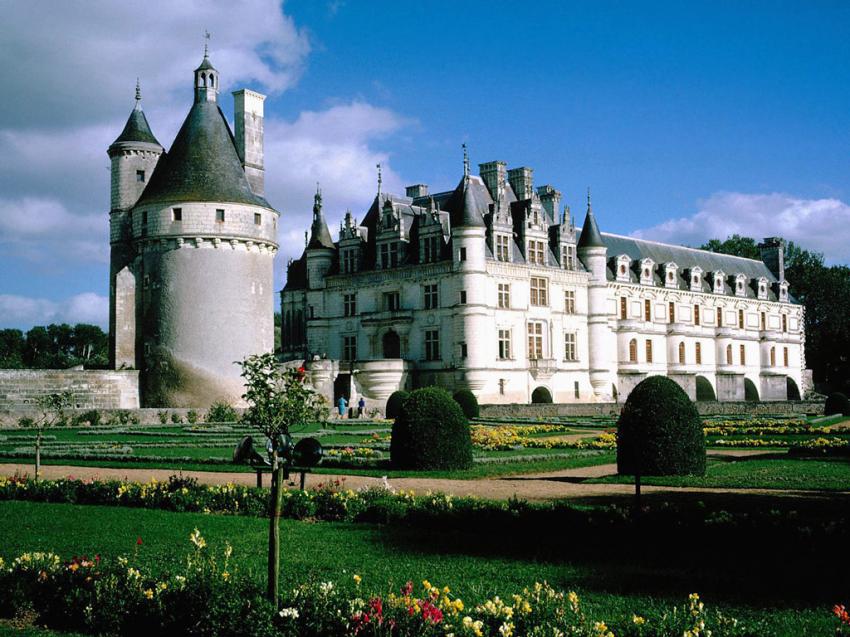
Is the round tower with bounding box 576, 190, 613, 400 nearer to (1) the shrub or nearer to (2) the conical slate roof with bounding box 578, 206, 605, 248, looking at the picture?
(2) the conical slate roof with bounding box 578, 206, 605, 248

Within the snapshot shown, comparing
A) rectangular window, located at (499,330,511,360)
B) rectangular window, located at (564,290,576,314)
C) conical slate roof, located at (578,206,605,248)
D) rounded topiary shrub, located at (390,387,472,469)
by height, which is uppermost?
conical slate roof, located at (578,206,605,248)

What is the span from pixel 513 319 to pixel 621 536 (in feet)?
121

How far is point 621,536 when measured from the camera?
32.0ft

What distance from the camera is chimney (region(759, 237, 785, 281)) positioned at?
68750 mm

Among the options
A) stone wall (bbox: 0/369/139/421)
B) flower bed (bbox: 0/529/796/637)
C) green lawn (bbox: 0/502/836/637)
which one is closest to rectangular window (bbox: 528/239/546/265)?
stone wall (bbox: 0/369/139/421)

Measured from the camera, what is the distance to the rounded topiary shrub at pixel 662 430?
15719mm

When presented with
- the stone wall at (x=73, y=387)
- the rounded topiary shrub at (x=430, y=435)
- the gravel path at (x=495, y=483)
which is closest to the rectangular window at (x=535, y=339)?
the stone wall at (x=73, y=387)

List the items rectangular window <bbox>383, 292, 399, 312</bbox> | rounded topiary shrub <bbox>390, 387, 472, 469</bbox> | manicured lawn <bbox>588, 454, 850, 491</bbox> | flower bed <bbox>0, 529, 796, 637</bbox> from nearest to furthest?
flower bed <bbox>0, 529, 796, 637</bbox> < manicured lawn <bbox>588, 454, 850, 491</bbox> < rounded topiary shrub <bbox>390, 387, 472, 469</bbox> < rectangular window <bbox>383, 292, 399, 312</bbox>

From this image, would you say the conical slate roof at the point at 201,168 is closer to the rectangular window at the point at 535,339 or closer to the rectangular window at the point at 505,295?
the rectangular window at the point at 505,295

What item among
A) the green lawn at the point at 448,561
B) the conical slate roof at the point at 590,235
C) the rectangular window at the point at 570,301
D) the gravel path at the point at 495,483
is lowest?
the green lawn at the point at 448,561

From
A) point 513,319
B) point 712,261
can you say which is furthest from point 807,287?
point 513,319

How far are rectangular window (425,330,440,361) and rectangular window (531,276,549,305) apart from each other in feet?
17.9

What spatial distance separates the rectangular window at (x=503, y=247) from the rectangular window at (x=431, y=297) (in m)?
3.52

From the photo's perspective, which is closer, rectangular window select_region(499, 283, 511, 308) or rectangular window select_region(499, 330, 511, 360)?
rectangular window select_region(499, 330, 511, 360)
